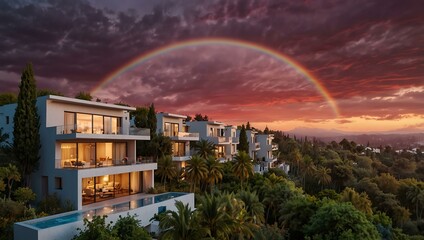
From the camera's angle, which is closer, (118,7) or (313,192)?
(118,7)

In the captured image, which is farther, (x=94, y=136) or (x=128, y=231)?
(x=94, y=136)

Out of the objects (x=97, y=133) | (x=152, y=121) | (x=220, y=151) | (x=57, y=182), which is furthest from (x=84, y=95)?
(x=57, y=182)

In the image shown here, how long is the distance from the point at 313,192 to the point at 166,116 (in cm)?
4311

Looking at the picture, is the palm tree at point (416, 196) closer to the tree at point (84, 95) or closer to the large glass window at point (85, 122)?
the large glass window at point (85, 122)

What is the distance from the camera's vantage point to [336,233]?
25.5 metres

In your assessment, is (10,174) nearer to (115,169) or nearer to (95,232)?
(115,169)

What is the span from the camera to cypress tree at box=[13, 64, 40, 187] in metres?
25.5

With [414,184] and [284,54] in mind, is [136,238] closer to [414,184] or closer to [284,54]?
[284,54]

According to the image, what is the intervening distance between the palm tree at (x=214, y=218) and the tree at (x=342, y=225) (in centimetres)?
866

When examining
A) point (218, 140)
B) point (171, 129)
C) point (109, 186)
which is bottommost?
point (109, 186)

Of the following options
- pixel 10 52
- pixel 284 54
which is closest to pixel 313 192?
pixel 284 54

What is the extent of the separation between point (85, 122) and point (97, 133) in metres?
1.65

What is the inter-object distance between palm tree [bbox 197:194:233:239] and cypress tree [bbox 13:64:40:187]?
14.2m

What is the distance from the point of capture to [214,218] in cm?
2125
